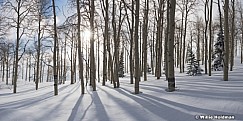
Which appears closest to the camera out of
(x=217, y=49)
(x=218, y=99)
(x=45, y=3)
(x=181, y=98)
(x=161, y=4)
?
(x=218, y=99)

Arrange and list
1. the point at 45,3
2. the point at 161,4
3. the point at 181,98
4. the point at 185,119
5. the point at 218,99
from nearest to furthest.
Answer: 1. the point at 185,119
2. the point at 218,99
3. the point at 181,98
4. the point at 161,4
5. the point at 45,3

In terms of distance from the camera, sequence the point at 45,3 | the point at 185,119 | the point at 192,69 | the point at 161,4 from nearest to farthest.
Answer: the point at 185,119, the point at 161,4, the point at 45,3, the point at 192,69

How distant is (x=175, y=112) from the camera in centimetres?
632

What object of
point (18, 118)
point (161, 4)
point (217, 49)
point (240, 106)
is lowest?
point (18, 118)

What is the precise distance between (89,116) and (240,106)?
4.12 meters

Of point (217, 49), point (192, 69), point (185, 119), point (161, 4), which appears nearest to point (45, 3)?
point (161, 4)

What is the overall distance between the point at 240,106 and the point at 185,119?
5.67ft

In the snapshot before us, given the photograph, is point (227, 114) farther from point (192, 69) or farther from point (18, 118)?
point (192, 69)

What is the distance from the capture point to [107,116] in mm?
6562

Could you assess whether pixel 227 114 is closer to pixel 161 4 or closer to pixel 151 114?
pixel 151 114

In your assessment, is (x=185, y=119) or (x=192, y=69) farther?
(x=192, y=69)

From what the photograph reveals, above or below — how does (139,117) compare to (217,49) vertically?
below

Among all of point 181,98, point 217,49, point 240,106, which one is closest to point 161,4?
point 181,98

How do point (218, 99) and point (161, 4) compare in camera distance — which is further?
point (161, 4)
